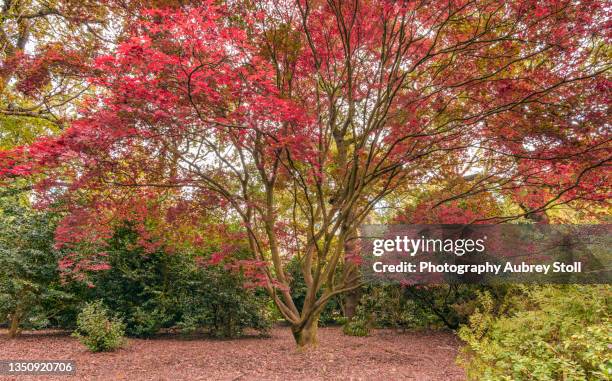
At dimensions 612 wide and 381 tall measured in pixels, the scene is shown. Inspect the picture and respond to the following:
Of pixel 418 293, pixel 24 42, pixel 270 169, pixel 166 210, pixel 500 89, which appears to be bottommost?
pixel 418 293

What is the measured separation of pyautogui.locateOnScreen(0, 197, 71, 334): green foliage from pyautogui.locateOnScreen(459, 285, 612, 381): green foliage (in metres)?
7.18

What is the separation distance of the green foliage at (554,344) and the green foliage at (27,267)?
283 inches

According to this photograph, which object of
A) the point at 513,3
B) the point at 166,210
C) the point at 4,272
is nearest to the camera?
the point at 513,3

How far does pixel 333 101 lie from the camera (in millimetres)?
5473

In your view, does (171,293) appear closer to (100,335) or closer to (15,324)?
(100,335)

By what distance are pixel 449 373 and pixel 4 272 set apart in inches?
292

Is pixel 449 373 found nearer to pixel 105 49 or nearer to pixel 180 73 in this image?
pixel 180 73

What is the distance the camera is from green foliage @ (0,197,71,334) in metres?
6.84

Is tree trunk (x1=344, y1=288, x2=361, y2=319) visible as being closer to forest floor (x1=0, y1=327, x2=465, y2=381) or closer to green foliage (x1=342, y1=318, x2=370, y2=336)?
green foliage (x1=342, y1=318, x2=370, y2=336)

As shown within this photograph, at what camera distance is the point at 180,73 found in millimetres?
3625

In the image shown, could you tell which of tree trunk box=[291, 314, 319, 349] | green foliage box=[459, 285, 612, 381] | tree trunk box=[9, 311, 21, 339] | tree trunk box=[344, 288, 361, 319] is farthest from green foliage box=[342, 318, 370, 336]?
tree trunk box=[9, 311, 21, 339]

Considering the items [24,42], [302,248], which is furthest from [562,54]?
[24,42]

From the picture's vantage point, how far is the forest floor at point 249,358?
441 cm

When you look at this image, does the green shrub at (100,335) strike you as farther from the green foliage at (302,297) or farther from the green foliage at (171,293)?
the green foliage at (302,297)
